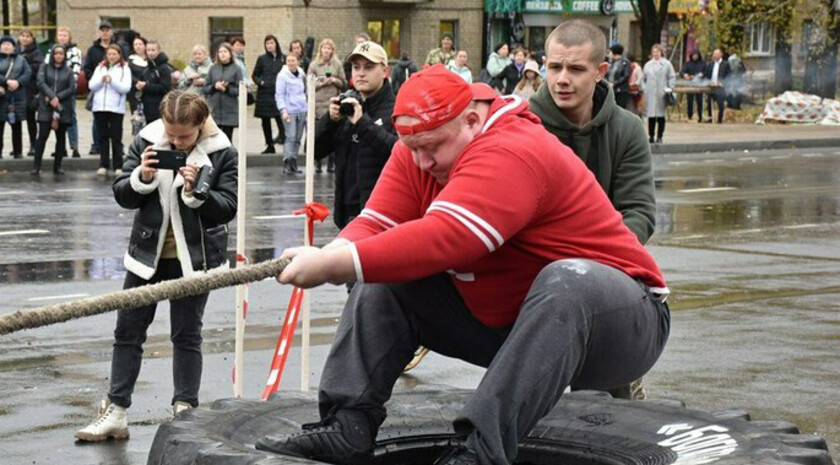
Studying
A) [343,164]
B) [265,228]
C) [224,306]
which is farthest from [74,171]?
[343,164]

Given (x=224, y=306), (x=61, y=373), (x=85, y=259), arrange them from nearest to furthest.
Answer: (x=61, y=373)
(x=224, y=306)
(x=85, y=259)

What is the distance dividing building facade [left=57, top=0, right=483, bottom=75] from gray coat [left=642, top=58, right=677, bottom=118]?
13.9m

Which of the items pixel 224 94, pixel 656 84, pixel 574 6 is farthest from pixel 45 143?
pixel 574 6

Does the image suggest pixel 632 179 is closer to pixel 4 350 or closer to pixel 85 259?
pixel 4 350

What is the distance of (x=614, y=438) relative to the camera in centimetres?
538

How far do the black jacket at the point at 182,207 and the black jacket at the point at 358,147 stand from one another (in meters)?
1.49

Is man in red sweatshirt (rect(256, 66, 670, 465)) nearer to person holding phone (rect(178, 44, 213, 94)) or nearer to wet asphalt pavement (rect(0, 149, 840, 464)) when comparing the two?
wet asphalt pavement (rect(0, 149, 840, 464))

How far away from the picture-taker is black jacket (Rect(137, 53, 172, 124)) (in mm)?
21922

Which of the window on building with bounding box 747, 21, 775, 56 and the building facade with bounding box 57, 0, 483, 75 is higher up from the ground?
the building facade with bounding box 57, 0, 483, 75

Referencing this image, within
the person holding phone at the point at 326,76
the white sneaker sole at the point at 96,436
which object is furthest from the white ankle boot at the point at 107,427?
the person holding phone at the point at 326,76

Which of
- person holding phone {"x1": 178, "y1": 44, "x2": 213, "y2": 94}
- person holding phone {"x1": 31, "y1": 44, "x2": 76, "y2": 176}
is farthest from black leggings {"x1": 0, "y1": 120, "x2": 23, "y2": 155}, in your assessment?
person holding phone {"x1": 178, "y1": 44, "x2": 213, "y2": 94}

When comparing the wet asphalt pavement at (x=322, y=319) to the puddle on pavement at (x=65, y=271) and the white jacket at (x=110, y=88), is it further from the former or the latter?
the white jacket at (x=110, y=88)

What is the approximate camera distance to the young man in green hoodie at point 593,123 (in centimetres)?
623

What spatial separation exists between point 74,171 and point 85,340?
13.2 m
